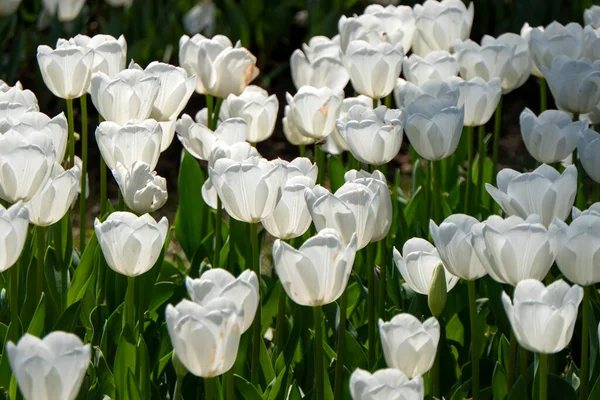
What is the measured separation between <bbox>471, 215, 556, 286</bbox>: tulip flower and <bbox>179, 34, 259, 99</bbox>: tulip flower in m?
1.06

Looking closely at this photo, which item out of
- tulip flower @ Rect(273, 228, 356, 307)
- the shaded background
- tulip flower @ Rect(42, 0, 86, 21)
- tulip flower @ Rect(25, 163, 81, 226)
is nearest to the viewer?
tulip flower @ Rect(273, 228, 356, 307)

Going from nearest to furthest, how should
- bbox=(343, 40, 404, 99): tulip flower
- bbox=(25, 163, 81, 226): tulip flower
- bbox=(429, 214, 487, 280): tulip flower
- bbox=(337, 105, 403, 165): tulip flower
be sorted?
bbox=(429, 214, 487, 280): tulip flower, bbox=(25, 163, 81, 226): tulip flower, bbox=(337, 105, 403, 165): tulip flower, bbox=(343, 40, 404, 99): tulip flower

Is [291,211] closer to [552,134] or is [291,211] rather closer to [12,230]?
[12,230]

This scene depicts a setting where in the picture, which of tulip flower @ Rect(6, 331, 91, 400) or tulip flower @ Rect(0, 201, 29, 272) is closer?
tulip flower @ Rect(6, 331, 91, 400)

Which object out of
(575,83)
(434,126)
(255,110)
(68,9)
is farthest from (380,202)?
(68,9)

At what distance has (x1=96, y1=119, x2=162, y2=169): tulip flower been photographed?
1944mm

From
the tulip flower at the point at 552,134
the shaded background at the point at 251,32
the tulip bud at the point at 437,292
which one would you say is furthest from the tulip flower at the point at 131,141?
the shaded background at the point at 251,32

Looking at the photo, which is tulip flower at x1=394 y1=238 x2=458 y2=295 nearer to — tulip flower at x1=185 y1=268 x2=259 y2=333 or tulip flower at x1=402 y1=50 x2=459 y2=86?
tulip flower at x1=185 y1=268 x2=259 y2=333

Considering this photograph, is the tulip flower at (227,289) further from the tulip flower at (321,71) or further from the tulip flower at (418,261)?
the tulip flower at (321,71)

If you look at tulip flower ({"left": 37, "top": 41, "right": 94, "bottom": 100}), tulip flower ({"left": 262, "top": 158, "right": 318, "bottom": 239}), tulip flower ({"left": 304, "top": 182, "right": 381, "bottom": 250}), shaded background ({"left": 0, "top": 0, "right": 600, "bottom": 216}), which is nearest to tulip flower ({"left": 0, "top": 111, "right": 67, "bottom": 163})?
tulip flower ({"left": 37, "top": 41, "right": 94, "bottom": 100})

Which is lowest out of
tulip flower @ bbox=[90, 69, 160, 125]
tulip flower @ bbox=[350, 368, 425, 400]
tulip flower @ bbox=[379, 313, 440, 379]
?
tulip flower @ bbox=[379, 313, 440, 379]

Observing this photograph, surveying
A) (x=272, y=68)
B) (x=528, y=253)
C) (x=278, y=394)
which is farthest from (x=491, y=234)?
(x=272, y=68)

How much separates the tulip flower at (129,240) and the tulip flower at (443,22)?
138cm

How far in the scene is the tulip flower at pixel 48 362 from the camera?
1.29m
